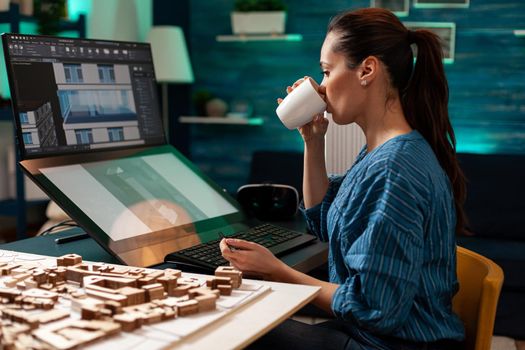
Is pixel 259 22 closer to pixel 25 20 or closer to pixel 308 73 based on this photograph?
pixel 308 73

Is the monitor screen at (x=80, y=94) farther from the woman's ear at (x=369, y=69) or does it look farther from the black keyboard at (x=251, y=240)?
the woman's ear at (x=369, y=69)

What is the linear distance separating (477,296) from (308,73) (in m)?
3.14

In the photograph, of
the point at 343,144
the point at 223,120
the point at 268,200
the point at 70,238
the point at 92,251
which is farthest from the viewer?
the point at 223,120

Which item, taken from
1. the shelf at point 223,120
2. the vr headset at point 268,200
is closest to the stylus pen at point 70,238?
the vr headset at point 268,200

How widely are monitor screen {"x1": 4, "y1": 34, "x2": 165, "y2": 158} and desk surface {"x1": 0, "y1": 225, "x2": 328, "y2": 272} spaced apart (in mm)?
208

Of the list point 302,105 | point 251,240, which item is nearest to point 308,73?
point 302,105

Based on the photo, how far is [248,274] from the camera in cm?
126

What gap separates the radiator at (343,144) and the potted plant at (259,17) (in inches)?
91.5

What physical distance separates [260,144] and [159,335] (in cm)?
369

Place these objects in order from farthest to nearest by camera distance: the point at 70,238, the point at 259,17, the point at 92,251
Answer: the point at 259,17 < the point at 70,238 < the point at 92,251

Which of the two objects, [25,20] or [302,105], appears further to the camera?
[25,20]

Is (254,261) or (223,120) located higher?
(254,261)

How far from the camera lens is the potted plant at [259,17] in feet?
13.8

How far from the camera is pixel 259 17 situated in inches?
167
